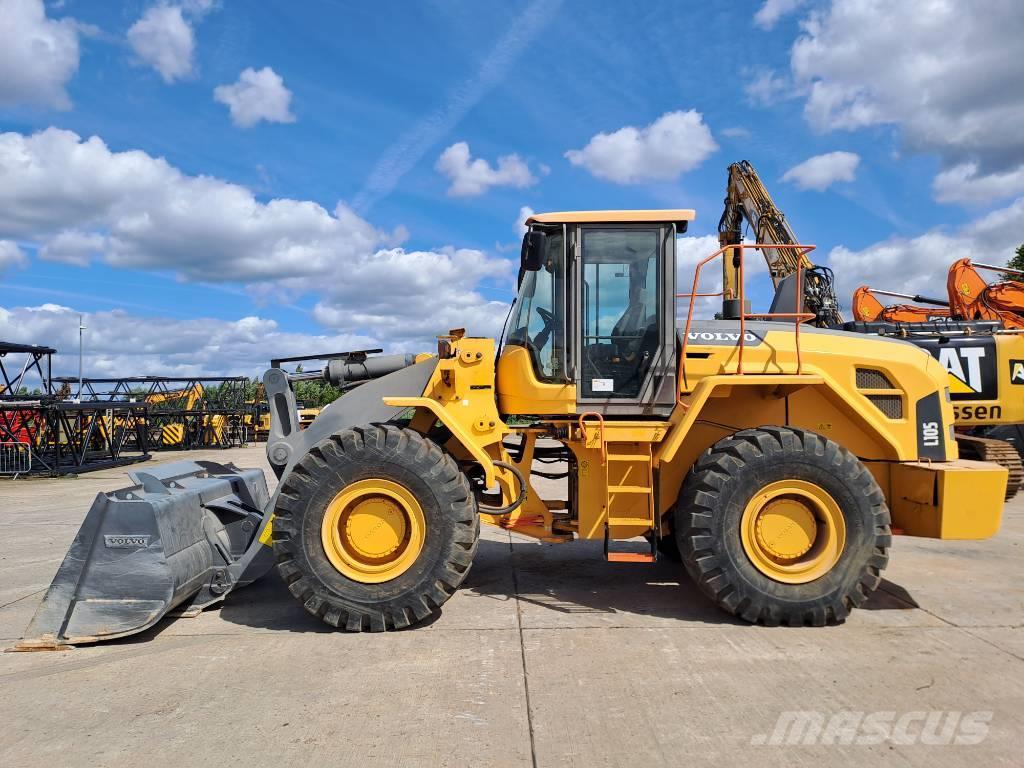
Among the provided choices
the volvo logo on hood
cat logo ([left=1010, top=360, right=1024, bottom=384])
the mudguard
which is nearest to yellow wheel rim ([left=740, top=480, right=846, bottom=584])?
the volvo logo on hood

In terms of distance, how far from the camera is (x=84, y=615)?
4.31m

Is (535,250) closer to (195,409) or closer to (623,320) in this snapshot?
(623,320)

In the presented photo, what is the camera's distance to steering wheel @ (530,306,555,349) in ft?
16.6

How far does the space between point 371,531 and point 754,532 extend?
260 cm

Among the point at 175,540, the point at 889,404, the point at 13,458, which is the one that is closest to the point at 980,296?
the point at 889,404

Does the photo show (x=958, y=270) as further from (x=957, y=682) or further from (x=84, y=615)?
(x=84, y=615)

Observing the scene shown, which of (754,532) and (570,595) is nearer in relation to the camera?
(754,532)

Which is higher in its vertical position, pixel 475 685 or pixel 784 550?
pixel 784 550

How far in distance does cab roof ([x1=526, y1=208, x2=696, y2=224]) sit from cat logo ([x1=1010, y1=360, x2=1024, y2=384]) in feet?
27.3

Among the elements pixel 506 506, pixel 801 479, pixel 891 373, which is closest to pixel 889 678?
pixel 801 479

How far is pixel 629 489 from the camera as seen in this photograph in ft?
15.9

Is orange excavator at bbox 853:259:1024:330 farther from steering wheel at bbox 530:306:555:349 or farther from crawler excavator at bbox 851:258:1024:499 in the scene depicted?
steering wheel at bbox 530:306:555:349

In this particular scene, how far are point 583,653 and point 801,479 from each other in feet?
6.12

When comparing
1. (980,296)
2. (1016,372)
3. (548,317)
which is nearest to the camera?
(548,317)
